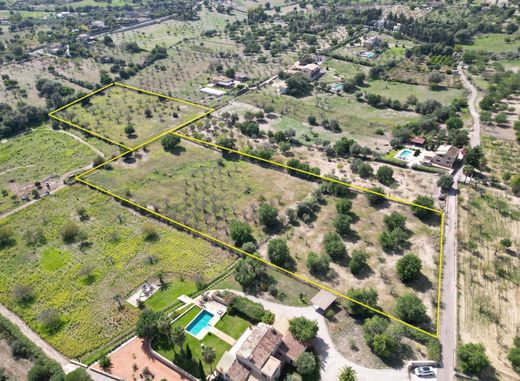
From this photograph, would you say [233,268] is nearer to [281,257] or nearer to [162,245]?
[281,257]

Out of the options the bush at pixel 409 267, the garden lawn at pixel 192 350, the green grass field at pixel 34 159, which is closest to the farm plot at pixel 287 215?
the bush at pixel 409 267

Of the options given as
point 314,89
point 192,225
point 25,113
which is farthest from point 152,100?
point 192,225

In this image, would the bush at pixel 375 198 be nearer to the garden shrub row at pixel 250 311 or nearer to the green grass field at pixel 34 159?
the garden shrub row at pixel 250 311

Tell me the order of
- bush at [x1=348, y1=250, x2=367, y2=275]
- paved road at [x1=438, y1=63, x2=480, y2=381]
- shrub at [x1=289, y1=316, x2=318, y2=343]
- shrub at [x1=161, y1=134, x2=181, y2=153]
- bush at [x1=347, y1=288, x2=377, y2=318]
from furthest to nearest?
shrub at [x1=161, y1=134, x2=181, y2=153] < bush at [x1=348, y1=250, x2=367, y2=275] < bush at [x1=347, y1=288, x2=377, y2=318] < shrub at [x1=289, y1=316, x2=318, y2=343] < paved road at [x1=438, y1=63, x2=480, y2=381]

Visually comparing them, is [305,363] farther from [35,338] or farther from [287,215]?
[35,338]

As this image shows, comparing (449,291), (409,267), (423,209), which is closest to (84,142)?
(423,209)

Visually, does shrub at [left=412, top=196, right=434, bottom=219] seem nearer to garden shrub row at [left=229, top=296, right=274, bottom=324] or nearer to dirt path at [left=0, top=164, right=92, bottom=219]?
garden shrub row at [left=229, top=296, right=274, bottom=324]

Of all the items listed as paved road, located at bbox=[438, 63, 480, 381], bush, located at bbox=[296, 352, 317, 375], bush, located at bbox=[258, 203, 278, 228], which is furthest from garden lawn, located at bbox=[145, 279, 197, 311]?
paved road, located at bbox=[438, 63, 480, 381]
